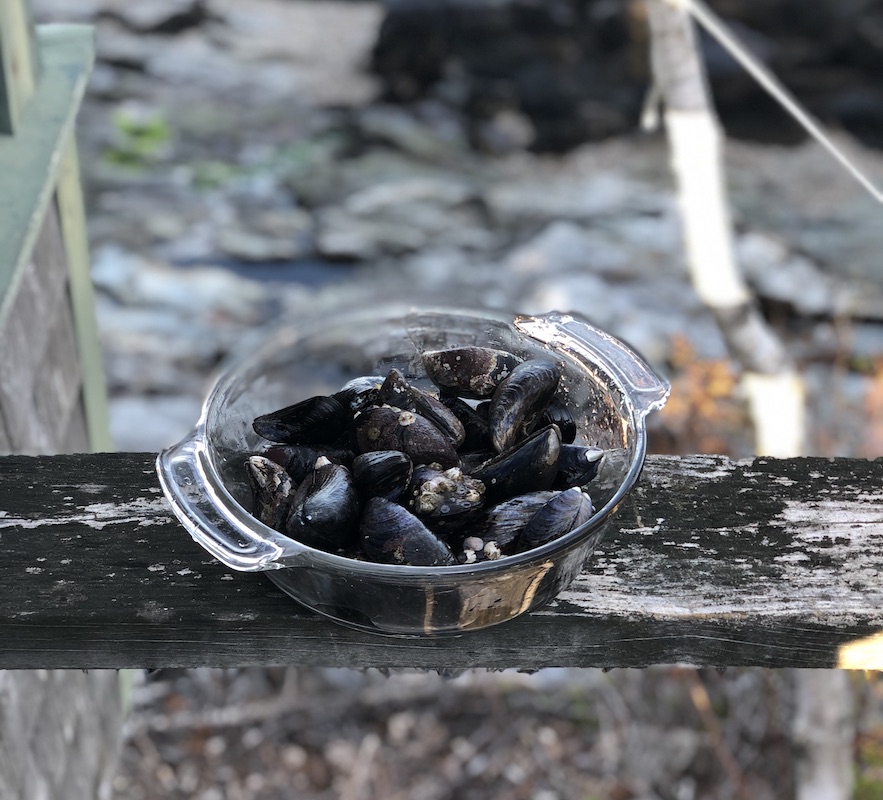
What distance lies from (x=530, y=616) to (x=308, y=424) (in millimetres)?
250

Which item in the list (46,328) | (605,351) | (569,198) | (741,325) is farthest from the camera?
(569,198)

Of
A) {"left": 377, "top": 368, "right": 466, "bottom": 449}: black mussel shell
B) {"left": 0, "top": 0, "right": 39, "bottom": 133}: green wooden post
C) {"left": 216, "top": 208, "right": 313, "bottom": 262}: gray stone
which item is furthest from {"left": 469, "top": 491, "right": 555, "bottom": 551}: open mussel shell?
{"left": 216, "top": 208, "right": 313, "bottom": 262}: gray stone

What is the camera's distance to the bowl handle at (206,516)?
0.75 m

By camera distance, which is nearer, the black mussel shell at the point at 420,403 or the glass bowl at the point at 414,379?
the glass bowl at the point at 414,379

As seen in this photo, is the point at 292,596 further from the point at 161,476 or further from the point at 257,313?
the point at 257,313

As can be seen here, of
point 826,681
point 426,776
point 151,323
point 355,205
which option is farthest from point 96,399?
point 355,205

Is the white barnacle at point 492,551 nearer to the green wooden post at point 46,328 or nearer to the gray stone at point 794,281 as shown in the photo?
the green wooden post at point 46,328

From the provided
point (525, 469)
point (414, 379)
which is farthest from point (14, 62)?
point (525, 469)

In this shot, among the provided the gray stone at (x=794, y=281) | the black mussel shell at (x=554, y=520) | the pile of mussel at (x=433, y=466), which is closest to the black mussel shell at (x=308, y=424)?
the pile of mussel at (x=433, y=466)

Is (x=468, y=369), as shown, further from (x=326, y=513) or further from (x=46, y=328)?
(x=46, y=328)

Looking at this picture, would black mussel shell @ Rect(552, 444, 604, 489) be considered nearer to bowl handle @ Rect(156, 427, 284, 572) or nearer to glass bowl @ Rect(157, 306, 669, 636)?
glass bowl @ Rect(157, 306, 669, 636)

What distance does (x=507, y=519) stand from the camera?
79 centimetres

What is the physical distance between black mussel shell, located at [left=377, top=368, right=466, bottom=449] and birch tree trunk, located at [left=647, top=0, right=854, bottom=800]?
1318 millimetres

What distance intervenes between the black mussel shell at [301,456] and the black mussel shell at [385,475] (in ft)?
0.14
